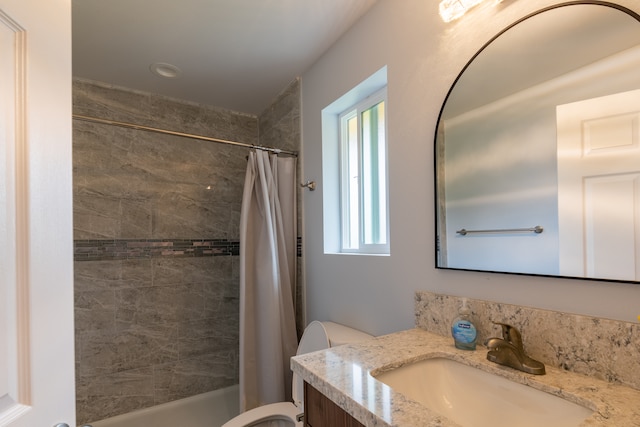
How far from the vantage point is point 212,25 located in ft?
5.21

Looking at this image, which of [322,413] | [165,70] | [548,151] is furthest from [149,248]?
[548,151]

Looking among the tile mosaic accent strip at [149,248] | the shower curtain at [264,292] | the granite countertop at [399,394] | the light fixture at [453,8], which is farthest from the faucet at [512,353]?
the tile mosaic accent strip at [149,248]

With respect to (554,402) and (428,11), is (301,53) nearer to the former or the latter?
(428,11)

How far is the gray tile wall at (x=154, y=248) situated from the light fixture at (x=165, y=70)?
356 millimetres

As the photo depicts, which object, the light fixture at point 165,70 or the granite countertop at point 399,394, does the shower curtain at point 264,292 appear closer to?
the light fixture at point 165,70

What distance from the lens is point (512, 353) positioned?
2.65 ft

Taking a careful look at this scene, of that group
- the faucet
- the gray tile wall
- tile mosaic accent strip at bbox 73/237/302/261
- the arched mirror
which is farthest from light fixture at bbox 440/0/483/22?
tile mosaic accent strip at bbox 73/237/302/261

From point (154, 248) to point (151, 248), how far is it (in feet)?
0.06

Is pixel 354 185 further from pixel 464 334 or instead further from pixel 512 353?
pixel 512 353

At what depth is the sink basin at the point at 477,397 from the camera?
697 mm

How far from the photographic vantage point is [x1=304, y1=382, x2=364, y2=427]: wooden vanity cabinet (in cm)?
73

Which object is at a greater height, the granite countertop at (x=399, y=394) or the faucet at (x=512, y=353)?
the faucet at (x=512, y=353)

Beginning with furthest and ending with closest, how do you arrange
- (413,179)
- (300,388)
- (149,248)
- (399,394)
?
1. (149,248)
2. (300,388)
3. (413,179)
4. (399,394)

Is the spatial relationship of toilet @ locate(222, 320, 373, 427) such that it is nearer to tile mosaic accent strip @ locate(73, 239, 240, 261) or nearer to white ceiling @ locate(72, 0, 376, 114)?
tile mosaic accent strip @ locate(73, 239, 240, 261)
